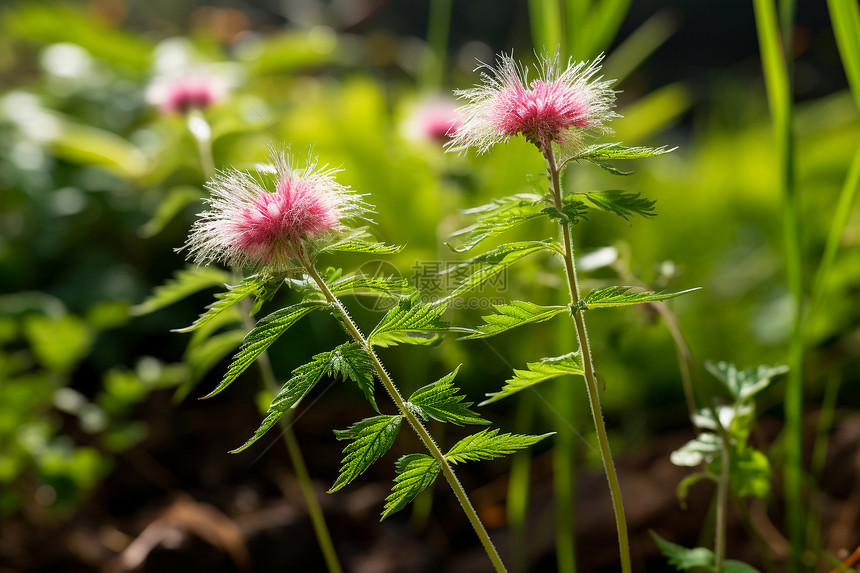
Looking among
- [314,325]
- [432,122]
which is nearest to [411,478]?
[432,122]

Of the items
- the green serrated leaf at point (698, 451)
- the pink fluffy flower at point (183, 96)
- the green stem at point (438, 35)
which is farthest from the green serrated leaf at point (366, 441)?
the green stem at point (438, 35)

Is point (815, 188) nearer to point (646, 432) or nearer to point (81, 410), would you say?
point (646, 432)

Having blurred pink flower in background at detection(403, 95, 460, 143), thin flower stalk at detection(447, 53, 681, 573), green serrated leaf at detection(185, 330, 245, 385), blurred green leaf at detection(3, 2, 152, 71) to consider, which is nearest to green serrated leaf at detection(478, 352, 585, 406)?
thin flower stalk at detection(447, 53, 681, 573)

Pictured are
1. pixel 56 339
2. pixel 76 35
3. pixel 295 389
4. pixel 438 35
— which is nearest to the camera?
pixel 295 389

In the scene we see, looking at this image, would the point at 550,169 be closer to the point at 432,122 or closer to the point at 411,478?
the point at 411,478

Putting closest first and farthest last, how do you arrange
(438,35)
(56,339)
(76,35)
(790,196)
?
(790,196)
(56,339)
(438,35)
(76,35)

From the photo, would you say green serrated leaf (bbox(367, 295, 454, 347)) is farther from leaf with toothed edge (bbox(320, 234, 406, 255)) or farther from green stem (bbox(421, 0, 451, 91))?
green stem (bbox(421, 0, 451, 91))
